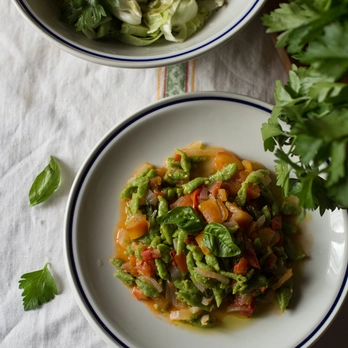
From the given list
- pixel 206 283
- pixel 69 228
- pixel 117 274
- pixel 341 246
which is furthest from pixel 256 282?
pixel 69 228

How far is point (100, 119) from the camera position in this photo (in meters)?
2.13

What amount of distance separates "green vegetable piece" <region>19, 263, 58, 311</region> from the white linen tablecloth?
37 millimetres

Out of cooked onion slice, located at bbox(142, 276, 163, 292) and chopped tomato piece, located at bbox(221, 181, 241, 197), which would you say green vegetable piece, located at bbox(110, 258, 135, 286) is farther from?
chopped tomato piece, located at bbox(221, 181, 241, 197)

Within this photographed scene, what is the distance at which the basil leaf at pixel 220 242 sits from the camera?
1.71 meters

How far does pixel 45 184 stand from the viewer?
2049 millimetres

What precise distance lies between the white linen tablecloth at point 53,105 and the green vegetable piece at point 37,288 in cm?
4

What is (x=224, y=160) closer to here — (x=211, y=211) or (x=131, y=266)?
(x=211, y=211)

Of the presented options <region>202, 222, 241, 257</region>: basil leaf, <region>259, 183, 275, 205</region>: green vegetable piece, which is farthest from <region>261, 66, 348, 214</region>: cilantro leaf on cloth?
<region>259, 183, 275, 205</region>: green vegetable piece

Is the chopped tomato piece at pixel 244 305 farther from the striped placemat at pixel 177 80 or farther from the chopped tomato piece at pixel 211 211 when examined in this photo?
the striped placemat at pixel 177 80

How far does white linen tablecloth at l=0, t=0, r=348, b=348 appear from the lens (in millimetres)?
2076

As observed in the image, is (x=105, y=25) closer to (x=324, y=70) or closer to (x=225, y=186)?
(x=225, y=186)

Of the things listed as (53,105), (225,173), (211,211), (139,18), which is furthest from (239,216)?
(53,105)

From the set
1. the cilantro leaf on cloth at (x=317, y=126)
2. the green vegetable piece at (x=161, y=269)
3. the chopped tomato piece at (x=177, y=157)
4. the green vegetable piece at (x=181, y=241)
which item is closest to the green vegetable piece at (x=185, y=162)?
the chopped tomato piece at (x=177, y=157)

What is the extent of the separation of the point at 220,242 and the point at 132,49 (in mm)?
741
